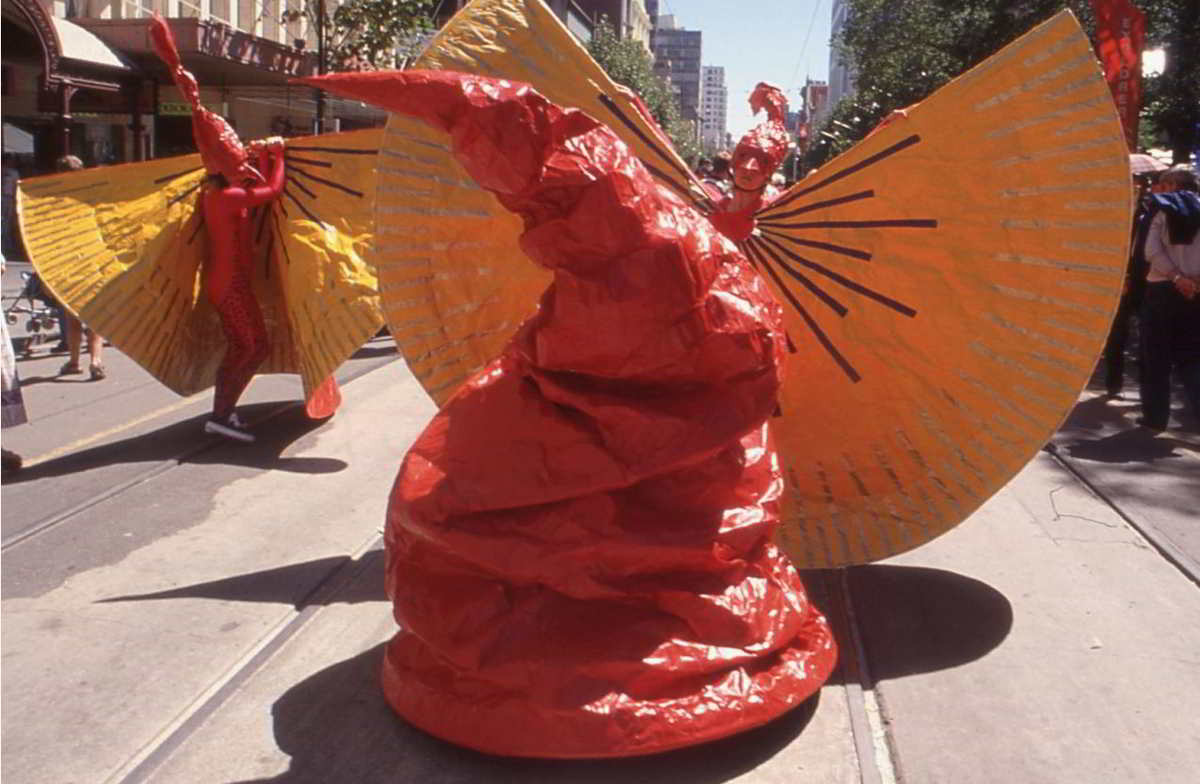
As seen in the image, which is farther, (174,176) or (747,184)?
(174,176)

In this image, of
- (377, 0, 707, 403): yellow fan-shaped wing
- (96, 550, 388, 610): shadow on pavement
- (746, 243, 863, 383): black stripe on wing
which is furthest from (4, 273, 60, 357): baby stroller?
Answer: (746, 243, 863, 383): black stripe on wing

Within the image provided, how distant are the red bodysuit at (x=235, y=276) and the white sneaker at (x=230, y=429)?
0.04 m

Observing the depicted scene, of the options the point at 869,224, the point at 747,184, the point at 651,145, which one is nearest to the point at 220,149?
the point at 651,145

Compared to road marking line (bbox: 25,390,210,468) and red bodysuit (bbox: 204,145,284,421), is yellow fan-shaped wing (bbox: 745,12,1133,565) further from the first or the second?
road marking line (bbox: 25,390,210,468)

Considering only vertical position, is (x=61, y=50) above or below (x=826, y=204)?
above

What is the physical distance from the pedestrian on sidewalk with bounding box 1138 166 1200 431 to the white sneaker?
5894mm

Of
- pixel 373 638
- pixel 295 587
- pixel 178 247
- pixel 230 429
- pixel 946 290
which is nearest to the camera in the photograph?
pixel 946 290

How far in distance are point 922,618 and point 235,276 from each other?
178 inches

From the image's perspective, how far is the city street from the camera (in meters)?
3.42

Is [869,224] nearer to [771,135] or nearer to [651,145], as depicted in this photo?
[771,135]

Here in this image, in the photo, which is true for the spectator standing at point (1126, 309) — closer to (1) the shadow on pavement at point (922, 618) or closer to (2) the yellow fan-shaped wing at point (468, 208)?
(1) the shadow on pavement at point (922, 618)

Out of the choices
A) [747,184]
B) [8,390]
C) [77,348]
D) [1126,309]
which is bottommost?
[77,348]

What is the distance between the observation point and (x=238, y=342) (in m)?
7.31

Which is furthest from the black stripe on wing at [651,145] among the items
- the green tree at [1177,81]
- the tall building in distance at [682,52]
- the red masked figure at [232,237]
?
the tall building in distance at [682,52]
